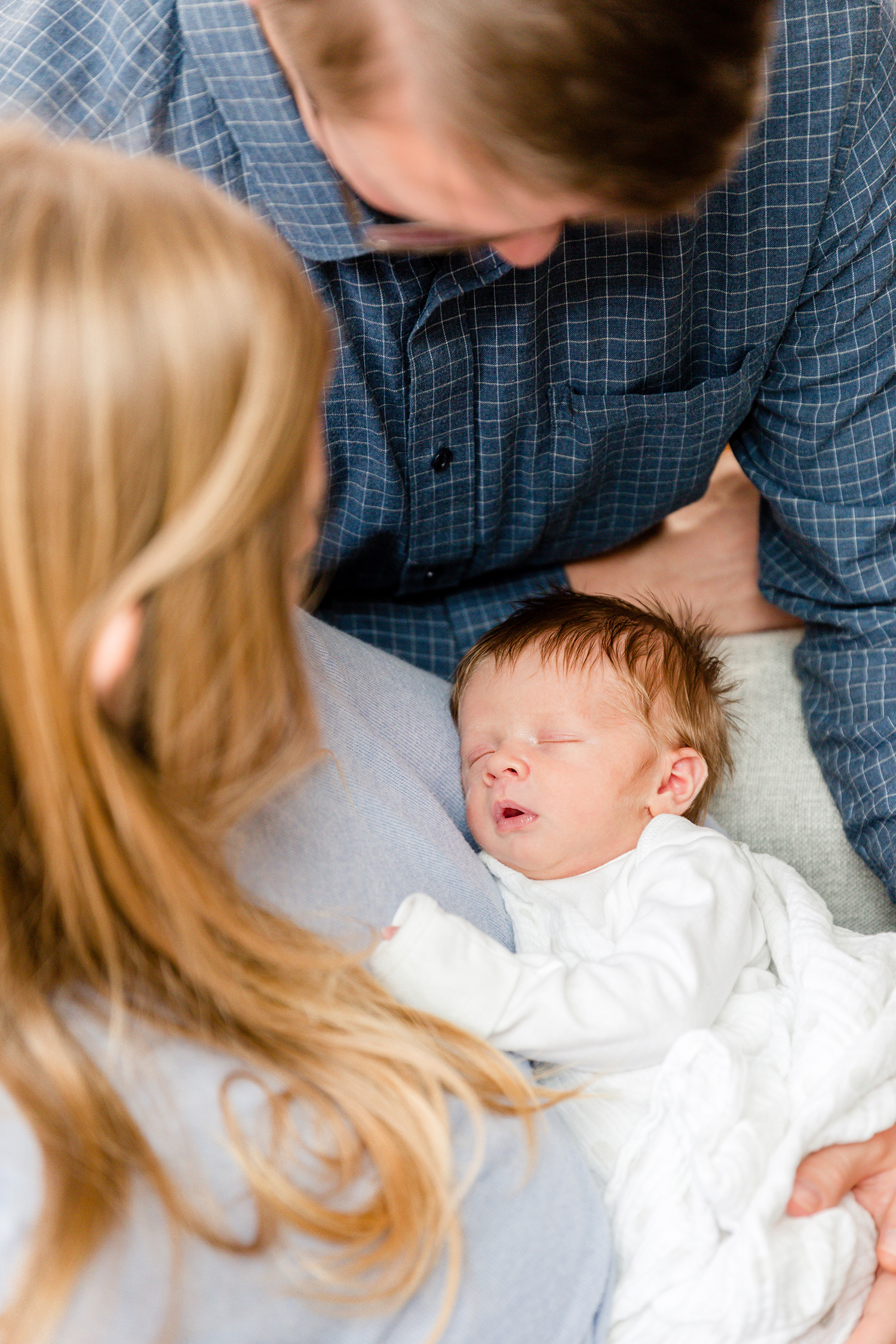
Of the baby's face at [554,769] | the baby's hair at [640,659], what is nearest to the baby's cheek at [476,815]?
the baby's face at [554,769]

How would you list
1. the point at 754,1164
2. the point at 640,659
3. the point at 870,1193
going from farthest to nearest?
the point at 640,659, the point at 870,1193, the point at 754,1164

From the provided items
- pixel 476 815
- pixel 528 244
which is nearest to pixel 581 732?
pixel 476 815

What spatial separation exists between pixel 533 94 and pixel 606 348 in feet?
2.07

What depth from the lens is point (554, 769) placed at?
4.30 ft

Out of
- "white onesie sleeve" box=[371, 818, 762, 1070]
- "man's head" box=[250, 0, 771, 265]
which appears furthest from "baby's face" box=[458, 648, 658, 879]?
"man's head" box=[250, 0, 771, 265]

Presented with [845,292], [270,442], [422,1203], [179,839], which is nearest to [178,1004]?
[179,839]

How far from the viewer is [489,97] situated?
0.73m

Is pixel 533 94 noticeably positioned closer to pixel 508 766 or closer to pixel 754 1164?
pixel 508 766

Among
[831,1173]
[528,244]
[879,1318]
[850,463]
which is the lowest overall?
[879,1318]

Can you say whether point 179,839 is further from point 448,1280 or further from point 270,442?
point 448,1280

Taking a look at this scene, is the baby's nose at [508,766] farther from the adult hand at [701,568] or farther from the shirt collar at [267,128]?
the shirt collar at [267,128]

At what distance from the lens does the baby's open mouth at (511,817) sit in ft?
4.24

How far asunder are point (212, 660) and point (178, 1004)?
0.87ft

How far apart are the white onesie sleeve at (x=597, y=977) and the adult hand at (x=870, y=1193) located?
0.16 m
